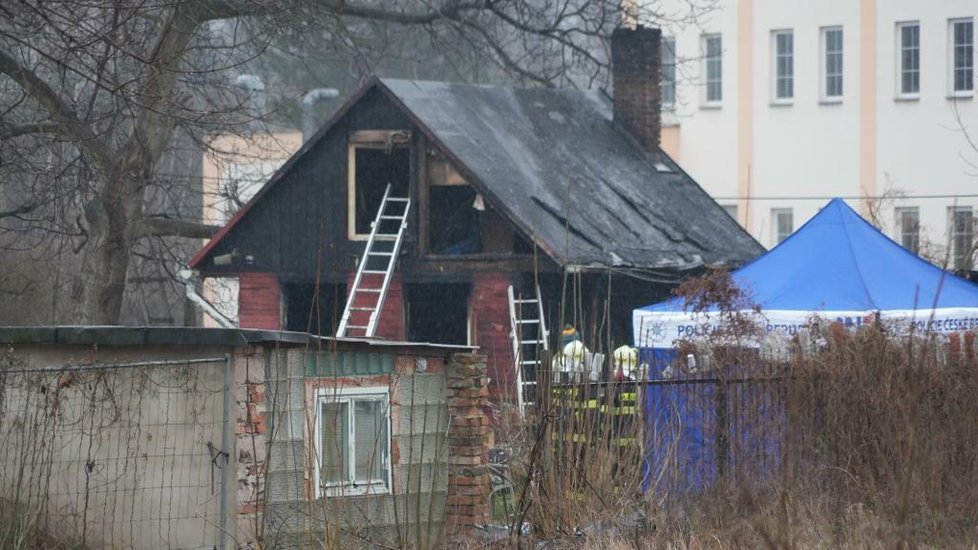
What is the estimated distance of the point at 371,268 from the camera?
24.9 meters

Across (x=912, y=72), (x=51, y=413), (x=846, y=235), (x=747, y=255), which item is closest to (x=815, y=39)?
(x=912, y=72)

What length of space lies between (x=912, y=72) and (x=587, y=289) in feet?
51.5

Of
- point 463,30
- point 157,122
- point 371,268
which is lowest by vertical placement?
point 371,268

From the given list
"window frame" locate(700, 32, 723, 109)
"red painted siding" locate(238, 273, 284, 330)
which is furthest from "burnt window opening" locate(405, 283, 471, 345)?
"window frame" locate(700, 32, 723, 109)

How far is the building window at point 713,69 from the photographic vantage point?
38.5m

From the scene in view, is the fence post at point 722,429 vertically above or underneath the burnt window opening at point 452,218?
underneath

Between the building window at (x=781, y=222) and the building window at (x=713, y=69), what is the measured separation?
3114mm

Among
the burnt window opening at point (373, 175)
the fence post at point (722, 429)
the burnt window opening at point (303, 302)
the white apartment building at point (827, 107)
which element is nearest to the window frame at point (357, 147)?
the burnt window opening at point (373, 175)

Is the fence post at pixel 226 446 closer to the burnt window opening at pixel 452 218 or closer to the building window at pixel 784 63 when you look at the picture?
the burnt window opening at pixel 452 218

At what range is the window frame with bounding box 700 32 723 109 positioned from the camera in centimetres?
3841

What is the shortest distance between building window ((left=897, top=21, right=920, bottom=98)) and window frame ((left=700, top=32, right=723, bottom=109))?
4.36 metres

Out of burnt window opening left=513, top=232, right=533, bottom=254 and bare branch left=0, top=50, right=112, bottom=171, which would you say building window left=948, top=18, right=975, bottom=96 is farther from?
bare branch left=0, top=50, right=112, bottom=171

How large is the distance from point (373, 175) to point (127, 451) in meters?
15.6

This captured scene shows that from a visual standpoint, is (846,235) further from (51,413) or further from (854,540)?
(51,413)
